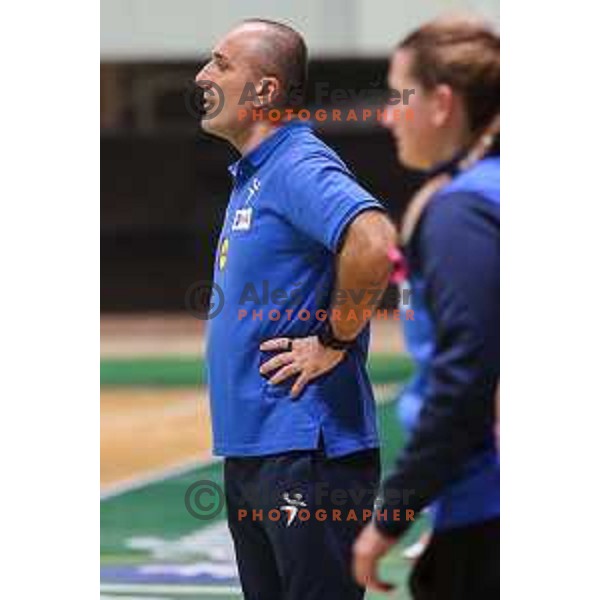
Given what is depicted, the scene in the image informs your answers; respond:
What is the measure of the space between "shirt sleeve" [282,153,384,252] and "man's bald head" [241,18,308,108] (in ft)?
0.55

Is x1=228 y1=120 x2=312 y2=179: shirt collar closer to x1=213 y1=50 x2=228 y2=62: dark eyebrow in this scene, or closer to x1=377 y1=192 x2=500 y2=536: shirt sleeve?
x1=213 y1=50 x2=228 y2=62: dark eyebrow

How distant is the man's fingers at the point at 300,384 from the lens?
2959mm

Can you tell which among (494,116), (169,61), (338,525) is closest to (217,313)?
(338,525)

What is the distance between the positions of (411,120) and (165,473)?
10.8 ft

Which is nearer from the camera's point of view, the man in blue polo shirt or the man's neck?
the man in blue polo shirt

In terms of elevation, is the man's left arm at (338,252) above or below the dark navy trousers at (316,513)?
above

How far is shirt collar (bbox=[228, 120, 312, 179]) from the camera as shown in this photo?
9.94 ft

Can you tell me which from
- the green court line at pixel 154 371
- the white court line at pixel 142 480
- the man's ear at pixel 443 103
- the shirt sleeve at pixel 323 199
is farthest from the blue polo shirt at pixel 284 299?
the green court line at pixel 154 371

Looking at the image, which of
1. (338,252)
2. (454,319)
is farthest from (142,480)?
(454,319)

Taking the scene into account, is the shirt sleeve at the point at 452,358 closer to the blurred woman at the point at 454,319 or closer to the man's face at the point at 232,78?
the blurred woman at the point at 454,319

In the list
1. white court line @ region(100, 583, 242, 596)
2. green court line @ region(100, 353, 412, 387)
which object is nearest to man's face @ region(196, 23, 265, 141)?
white court line @ region(100, 583, 242, 596)

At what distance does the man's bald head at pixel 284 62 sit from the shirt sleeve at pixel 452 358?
615 millimetres

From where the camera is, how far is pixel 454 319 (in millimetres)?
2484
